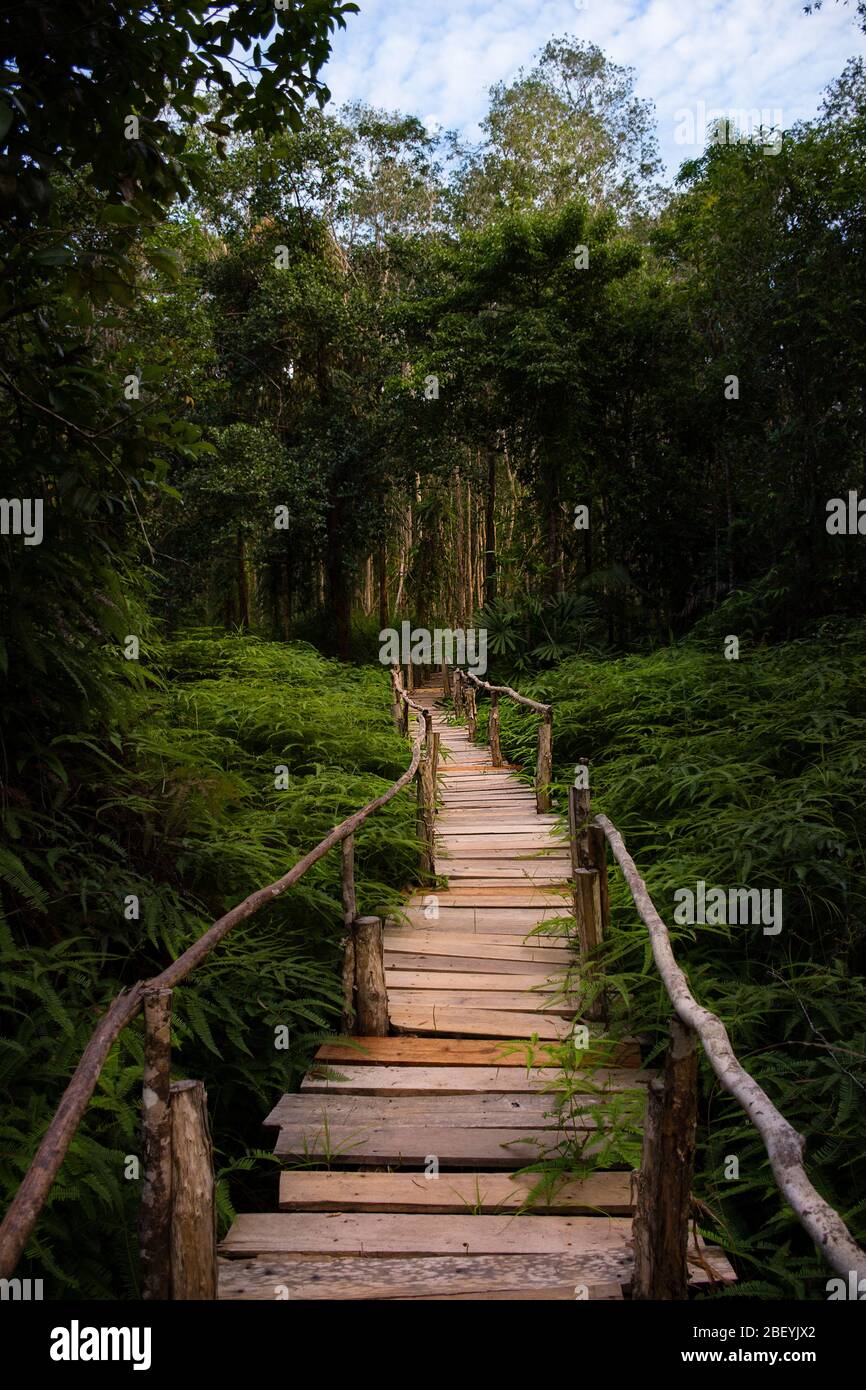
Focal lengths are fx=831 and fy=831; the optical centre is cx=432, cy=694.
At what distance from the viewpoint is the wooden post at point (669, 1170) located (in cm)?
174

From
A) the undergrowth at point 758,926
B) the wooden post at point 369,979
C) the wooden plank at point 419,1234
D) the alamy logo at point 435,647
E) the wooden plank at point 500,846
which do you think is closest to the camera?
the wooden plank at point 419,1234

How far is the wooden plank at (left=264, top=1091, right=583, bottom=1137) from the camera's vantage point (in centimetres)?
290

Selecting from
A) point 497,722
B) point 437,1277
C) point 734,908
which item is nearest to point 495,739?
point 497,722

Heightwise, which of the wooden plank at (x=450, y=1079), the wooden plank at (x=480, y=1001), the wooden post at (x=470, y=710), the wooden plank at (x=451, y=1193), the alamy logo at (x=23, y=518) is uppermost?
the alamy logo at (x=23, y=518)

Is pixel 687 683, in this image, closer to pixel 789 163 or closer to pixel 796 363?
pixel 796 363

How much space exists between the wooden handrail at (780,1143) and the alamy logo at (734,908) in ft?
6.39

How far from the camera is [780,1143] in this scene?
4.12 ft

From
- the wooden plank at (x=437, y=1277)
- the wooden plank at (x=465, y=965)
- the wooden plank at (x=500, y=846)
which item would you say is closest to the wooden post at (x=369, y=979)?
the wooden plank at (x=465, y=965)

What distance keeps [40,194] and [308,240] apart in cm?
1778

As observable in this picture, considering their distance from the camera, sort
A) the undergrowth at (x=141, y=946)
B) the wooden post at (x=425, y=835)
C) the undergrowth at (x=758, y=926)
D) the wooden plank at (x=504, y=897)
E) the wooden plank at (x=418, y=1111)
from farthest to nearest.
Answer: the wooden post at (x=425, y=835)
the wooden plank at (x=504, y=897)
the wooden plank at (x=418, y=1111)
the undergrowth at (x=758, y=926)
the undergrowth at (x=141, y=946)

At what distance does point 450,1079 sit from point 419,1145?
0.47 m

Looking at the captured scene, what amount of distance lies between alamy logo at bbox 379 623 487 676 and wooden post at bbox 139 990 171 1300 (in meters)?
13.6

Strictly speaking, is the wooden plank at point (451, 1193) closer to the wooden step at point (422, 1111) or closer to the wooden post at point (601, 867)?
the wooden step at point (422, 1111)
